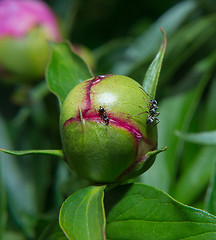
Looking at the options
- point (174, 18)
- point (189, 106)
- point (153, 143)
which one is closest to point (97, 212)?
point (153, 143)

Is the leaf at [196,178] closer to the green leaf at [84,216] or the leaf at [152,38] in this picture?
the leaf at [152,38]

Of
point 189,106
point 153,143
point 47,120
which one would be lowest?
point 47,120

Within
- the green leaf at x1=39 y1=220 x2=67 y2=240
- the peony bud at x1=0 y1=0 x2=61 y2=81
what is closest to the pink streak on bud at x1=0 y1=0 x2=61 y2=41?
the peony bud at x1=0 y1=0 x2=61 y2=81

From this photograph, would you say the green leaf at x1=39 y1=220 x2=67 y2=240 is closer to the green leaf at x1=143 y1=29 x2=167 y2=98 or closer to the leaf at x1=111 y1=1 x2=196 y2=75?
the green leaf at x1=143 y1=29 x2=167 y2=98

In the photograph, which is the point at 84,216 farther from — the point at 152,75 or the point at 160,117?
the point at 160,117

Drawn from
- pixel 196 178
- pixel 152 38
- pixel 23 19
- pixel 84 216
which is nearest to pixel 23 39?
pixel 23 19

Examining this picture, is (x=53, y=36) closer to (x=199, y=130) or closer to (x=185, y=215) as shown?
(x=199, y=130)

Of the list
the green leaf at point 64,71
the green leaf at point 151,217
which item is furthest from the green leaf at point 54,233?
the green leaf at point 64,71
